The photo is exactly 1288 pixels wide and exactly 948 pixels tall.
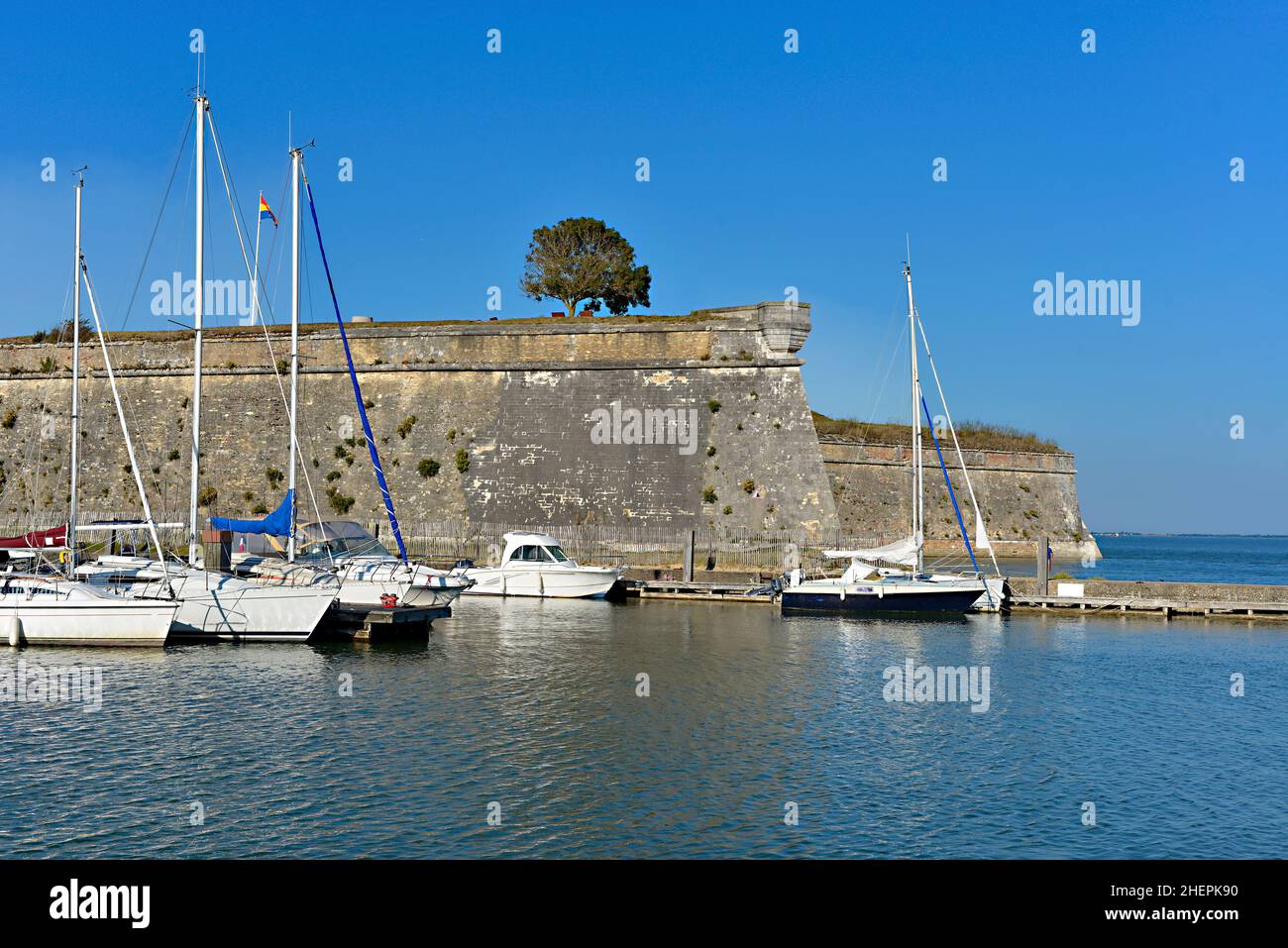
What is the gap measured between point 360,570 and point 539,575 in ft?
27.6

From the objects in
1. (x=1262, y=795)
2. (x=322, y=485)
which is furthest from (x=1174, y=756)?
(x=322, y=485)

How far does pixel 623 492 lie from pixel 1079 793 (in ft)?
81.8

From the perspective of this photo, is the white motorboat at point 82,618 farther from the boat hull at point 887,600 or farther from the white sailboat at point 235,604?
the boat hull at point 887,600

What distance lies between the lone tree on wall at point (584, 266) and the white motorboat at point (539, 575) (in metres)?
22.1

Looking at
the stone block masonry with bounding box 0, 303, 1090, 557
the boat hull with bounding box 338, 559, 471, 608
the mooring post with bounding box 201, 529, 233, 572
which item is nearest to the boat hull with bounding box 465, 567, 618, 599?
Result: the stone block masonry with bounding box 0, 303, 1090, 557

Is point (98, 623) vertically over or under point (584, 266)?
under

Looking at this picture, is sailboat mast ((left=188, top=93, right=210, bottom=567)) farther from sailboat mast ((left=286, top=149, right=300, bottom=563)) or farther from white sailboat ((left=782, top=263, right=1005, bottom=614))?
white sailboat ((left=782, top=263, right=1005, bottom=614))

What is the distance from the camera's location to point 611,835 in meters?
10.5

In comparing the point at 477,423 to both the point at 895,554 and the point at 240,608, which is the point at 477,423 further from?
the point at 240,608

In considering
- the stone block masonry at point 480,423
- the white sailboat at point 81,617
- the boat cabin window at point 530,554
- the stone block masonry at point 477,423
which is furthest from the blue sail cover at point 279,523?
the stone block masonry at point 480,423

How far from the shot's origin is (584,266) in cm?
5222

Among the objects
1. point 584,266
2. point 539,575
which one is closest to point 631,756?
point 539,575

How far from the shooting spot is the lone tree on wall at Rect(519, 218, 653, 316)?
52250mm

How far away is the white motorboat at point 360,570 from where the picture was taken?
896 inches
